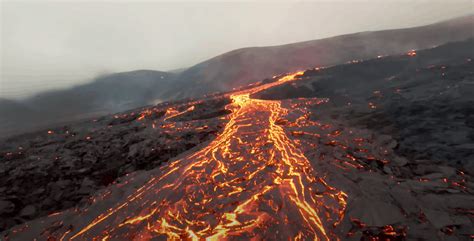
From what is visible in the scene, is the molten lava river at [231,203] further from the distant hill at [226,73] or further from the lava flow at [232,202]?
the distant hill at [226,73]

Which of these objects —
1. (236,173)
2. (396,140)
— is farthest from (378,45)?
(236,173)

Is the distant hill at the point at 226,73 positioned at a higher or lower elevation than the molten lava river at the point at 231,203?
higher

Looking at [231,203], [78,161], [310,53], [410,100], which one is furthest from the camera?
[310,53]

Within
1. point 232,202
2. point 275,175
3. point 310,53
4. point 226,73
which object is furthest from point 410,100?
point 226,73

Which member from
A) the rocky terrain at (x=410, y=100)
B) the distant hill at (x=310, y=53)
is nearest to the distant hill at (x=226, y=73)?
the distant hill at (x=310, y=53)

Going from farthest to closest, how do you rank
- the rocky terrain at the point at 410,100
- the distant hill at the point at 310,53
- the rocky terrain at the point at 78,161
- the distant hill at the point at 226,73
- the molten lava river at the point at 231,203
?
1. the distant hill at the point at 226,73
2. the distant hill at the point at 310,53
3. the rocky terrain at the point at 410,100
4. the rocky terrain at the point at 78,161
5. the molten lava river at the point at 231,203

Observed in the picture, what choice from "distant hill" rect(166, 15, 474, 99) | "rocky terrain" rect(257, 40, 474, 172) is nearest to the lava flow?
"rocky terrain" rect(257, 40, 474, 172)

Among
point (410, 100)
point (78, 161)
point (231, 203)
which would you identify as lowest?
point (410, 100)

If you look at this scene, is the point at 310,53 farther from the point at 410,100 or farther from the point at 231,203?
the point at 231,203
